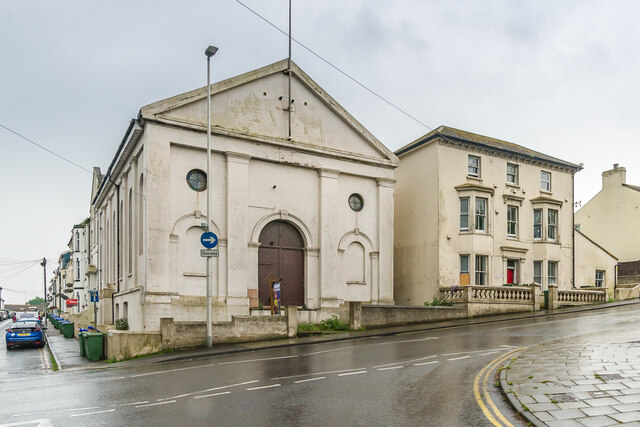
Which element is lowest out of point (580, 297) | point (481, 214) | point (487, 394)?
point (580, 297)

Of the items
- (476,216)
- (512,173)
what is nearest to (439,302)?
(476,216)

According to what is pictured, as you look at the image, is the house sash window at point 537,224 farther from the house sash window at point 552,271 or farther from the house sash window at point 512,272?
the house sash window at point 512,272

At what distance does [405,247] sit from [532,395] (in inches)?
916

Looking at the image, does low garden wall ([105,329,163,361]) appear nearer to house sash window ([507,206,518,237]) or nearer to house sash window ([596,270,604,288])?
house sash window ([507,206,518,237])

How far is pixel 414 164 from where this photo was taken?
32406mm

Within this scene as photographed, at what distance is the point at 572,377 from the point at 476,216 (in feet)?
69.3

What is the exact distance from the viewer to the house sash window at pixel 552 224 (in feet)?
111

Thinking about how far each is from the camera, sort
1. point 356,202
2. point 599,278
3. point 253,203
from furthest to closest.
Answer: point 599,278 < point 356,202 < point 253,203

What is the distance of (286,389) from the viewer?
10469 mm

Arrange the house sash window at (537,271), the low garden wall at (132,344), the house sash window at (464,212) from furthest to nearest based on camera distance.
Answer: the house sash window at (537,271) → the house sash window at (464,212) → the low garden wall at (132,344)

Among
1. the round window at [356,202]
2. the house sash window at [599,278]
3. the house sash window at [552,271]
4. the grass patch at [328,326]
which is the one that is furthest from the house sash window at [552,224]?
the grass patch at [328,326]

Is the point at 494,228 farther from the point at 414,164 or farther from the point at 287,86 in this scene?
the point at 287,86

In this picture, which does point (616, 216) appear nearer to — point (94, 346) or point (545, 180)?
point (545, 180)

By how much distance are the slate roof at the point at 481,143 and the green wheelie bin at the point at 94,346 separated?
20.2m
